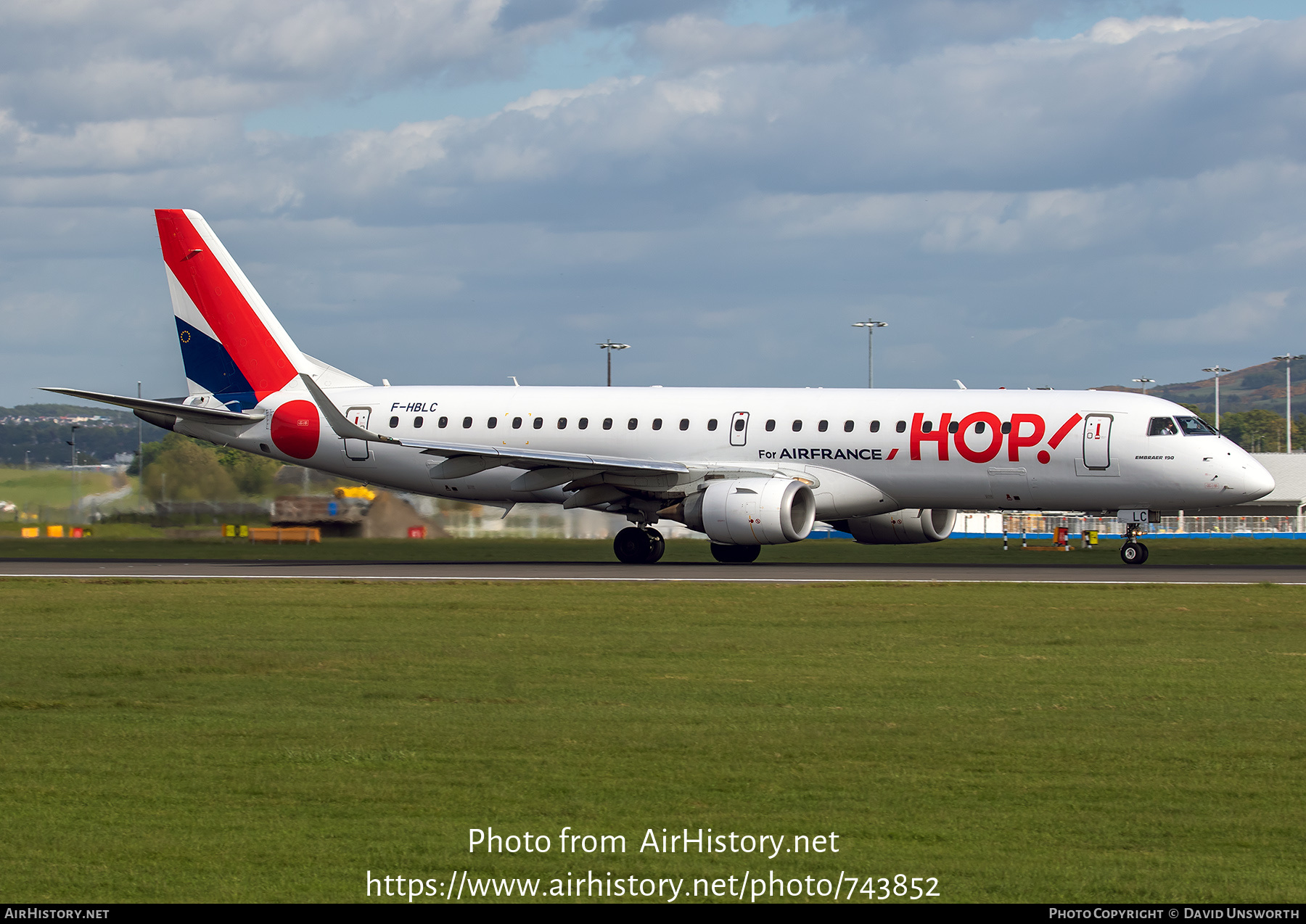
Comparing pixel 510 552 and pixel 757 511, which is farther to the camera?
pixel 510 552

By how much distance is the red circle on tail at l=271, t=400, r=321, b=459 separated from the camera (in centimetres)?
3862

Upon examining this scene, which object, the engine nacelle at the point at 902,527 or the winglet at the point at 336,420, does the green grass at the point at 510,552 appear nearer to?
the engine nacelle at the point at 902,527

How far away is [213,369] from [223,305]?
1736 mm

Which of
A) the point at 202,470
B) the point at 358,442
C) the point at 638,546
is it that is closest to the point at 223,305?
the point at 202,470

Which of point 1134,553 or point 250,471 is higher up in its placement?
point 250,471

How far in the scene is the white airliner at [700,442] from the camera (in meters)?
33.6

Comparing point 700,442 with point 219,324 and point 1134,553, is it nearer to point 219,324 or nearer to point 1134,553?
point 1134,553

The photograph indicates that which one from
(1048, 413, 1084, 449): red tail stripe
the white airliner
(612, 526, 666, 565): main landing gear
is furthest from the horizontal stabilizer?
(1048, 413, 1084, 449): red tail stripe

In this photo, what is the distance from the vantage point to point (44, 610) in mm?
23031

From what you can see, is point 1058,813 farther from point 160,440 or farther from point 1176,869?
point 160,440

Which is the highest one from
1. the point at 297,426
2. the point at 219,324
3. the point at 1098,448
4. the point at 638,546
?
the point at 219,324

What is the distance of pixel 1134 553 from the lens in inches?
1385

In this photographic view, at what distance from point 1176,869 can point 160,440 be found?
40.5 m
